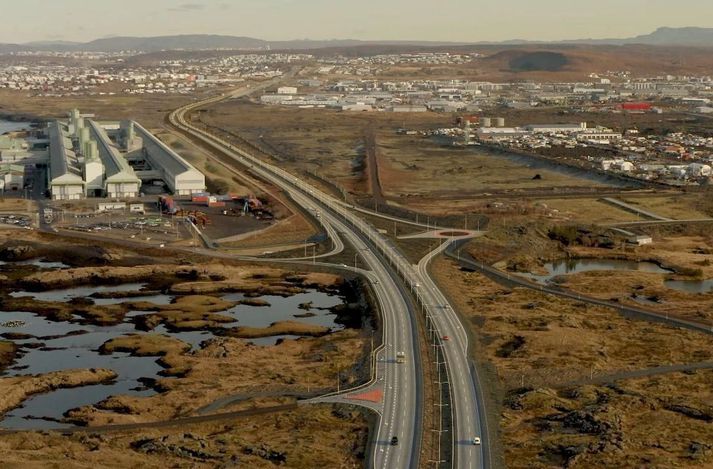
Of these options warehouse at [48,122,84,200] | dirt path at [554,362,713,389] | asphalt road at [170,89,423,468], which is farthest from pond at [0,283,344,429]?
warehouse at [48,122,84,200]

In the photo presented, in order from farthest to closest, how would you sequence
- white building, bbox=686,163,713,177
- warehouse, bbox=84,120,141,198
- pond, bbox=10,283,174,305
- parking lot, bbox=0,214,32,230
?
1. white building, bbox=686,163,713,177
2. warehouse, bbox=84,120,141,198
3. parking lot, bbox=0,214,32,230
4. pond, bbox=10,283,174,305

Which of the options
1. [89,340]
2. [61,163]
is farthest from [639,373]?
[61,163]

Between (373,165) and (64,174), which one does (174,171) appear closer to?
(64,174)

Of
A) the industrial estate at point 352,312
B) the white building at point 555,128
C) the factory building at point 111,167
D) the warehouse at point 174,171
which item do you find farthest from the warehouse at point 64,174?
the white building at point 555,128

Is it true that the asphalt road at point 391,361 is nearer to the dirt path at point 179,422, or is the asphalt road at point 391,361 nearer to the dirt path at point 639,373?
the dirt path at point 179,422

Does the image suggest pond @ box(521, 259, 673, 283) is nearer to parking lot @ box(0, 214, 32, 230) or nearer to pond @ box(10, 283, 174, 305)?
pond @ box(10, 283, 174, 305)

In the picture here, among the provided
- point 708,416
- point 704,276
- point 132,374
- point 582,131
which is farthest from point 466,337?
point 582,131

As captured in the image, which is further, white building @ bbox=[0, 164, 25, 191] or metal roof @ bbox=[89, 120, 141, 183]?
white building @ bbox=[0, 164, 25, 191]

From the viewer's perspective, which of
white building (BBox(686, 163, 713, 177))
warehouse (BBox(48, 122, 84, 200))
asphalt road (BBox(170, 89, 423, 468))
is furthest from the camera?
white building (BBox(686, 163, 713, 177))
